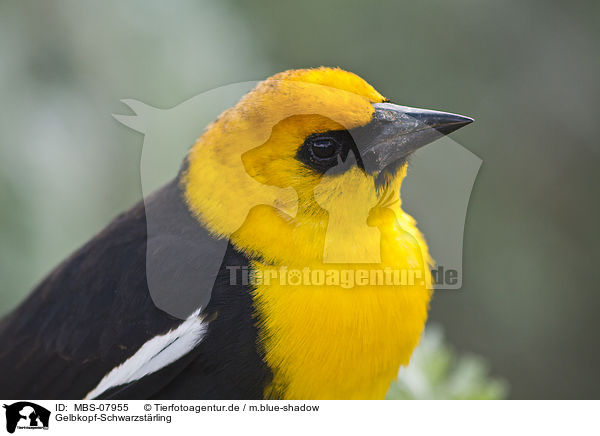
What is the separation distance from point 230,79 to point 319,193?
36.6 inches

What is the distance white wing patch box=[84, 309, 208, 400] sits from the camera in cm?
214

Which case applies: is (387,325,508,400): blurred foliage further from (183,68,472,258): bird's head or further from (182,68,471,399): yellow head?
(183,68,472,258): bird's head

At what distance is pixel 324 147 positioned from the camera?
2133mm

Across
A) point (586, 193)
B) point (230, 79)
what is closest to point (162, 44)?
point (230, 79)

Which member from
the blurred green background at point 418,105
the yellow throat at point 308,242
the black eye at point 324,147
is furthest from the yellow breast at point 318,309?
the blurred green background at point 418,105

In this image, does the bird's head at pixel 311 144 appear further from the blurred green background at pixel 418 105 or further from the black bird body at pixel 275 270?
the blurred green background at pixel 418 105

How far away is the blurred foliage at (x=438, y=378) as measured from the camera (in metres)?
2.35

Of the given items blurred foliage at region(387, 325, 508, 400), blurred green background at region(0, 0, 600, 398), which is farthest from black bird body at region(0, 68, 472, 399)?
blurred green background at region(0, 0, 600, 398)

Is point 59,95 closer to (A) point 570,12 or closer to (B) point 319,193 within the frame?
(B) point 319,193

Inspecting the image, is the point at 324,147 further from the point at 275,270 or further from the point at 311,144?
the point at 275,270

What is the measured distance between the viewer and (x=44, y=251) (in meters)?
2.79

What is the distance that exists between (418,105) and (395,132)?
1.31 m
